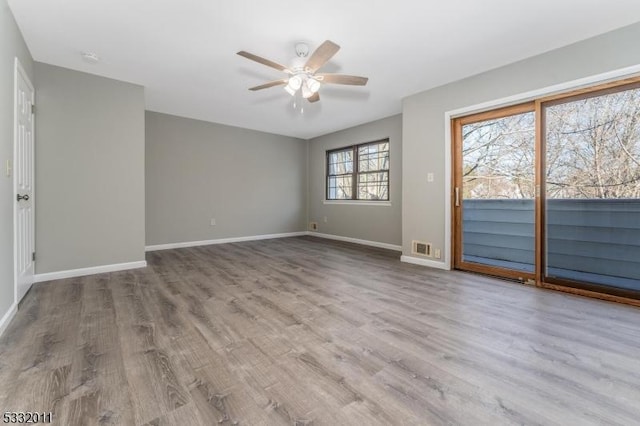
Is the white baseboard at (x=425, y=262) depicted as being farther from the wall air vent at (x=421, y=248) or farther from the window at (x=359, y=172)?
the window at (x=359, y=172)

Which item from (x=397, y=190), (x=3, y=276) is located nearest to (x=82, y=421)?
(x=3, y=276)

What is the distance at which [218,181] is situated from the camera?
5922 millimetres

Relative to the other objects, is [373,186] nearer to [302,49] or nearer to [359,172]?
[359,172]

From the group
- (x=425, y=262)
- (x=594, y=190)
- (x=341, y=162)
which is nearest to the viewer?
(x=594, y=190)

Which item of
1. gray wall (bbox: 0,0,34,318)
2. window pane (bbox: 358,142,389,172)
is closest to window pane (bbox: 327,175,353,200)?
window pane (bbox: 358,142,389,172)

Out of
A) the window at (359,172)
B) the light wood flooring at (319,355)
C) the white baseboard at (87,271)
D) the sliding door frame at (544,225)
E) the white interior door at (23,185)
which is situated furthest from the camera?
the window at (359,172)

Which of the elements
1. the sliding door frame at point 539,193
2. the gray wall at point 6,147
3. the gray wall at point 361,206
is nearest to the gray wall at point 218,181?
the gray wall at point 361,206

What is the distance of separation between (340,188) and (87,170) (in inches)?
181

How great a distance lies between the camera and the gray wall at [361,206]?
5282 millimetres

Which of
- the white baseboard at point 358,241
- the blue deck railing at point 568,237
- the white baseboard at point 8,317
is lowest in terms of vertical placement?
the white baseboard at point 8,317

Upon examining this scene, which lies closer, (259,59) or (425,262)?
(259,59)

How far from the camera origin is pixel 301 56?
117 inches

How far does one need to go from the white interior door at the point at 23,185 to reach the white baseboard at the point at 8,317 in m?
0.10

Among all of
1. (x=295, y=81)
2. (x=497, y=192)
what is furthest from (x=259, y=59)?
(x=497, y=192)
